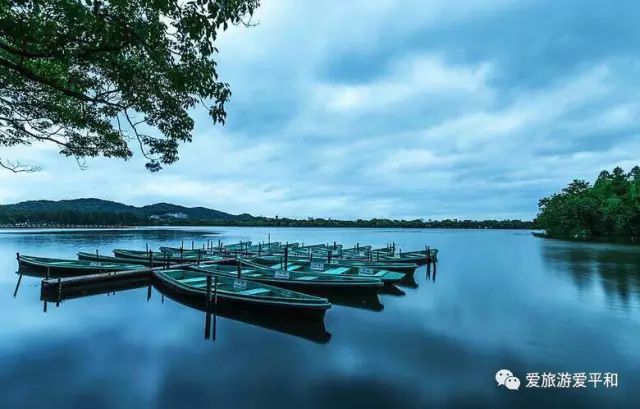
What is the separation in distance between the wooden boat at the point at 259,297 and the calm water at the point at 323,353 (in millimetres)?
860

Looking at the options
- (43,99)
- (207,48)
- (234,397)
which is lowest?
(234,397)

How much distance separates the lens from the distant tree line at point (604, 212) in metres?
81.3

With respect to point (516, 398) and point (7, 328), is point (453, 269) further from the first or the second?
point (7, 328)

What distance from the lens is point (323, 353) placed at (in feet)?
44.4

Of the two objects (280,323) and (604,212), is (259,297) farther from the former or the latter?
(604,212)

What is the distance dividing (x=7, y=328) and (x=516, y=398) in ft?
67.0

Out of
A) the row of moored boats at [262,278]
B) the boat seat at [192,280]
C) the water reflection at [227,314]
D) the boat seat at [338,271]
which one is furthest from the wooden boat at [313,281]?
the water reflection at [227,314]

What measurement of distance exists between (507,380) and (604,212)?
9238cm

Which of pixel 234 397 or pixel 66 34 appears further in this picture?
pixel 234 397

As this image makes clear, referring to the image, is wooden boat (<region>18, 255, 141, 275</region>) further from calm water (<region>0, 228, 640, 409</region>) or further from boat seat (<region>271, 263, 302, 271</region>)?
boat seat (<region>271, 263, 302, 271</region>)

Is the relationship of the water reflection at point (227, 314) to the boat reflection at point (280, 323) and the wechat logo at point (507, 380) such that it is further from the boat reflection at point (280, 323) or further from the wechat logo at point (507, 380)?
the wechat logo at point (507, 380)

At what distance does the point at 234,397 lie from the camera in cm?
1025

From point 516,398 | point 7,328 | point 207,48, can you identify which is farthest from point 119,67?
point 7,328

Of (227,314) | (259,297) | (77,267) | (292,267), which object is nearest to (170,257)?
(77,267)
